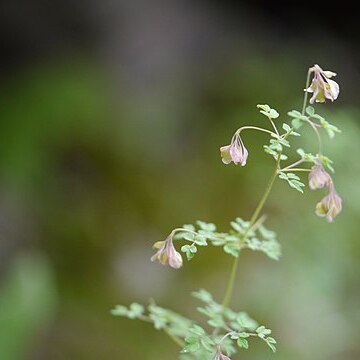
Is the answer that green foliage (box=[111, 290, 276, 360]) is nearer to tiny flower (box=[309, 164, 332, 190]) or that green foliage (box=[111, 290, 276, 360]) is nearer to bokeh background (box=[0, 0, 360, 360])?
tiny flower (box=[309, 164, 332, 190])

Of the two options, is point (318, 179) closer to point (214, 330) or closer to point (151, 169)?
point (214, 330)

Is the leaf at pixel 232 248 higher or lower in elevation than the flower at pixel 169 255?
higher

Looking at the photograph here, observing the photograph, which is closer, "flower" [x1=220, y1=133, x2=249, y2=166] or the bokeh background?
"flower" [x1=220, y1=133, x2=249, y2=166]

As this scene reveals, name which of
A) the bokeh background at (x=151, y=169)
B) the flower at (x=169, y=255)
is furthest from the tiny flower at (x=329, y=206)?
the bokeh background at (x=151, y=169)

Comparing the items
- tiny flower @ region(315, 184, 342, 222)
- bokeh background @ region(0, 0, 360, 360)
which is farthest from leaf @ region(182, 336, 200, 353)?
bokeh background @ region(0, 0, 360, 360)

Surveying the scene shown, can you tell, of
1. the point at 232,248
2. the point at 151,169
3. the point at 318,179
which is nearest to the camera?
the point at 318,179

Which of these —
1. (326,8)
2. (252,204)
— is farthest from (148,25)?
(252,204)

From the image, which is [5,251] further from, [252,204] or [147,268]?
[252,204]

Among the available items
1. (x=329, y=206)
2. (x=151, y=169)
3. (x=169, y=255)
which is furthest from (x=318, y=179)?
(x=151, y=169)

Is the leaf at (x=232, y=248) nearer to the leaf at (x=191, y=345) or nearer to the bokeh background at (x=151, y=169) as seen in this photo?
the leaf at (x=191, y=345)
